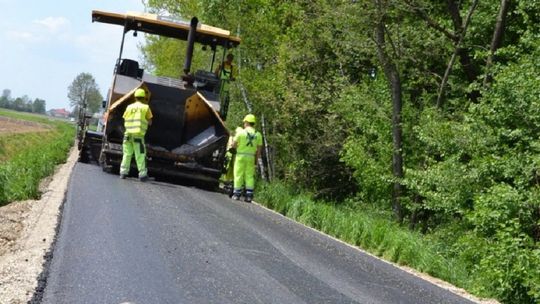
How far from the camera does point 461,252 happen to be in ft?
31.8

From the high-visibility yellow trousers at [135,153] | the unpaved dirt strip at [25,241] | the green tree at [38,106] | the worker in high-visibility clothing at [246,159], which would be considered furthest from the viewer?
the green tree at [38,106]

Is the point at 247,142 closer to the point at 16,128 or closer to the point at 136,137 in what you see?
the point at 136,137

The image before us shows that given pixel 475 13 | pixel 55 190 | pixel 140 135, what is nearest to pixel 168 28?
pixel 140 135

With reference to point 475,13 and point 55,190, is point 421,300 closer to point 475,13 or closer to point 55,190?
point 55,190

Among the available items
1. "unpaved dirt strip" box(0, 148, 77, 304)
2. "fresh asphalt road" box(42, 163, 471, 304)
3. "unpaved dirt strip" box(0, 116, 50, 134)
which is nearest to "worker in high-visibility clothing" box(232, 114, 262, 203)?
"fresh asphalt road" box(42, 163, 471, 304)

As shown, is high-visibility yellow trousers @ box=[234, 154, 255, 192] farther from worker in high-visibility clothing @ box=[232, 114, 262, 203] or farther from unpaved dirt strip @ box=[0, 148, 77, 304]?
unpaved dirt strip @ box=[0, 148, 77, 304]

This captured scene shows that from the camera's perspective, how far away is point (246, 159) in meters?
12.9

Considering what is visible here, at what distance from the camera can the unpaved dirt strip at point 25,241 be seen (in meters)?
4.88

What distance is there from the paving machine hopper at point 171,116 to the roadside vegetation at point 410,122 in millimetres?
1525

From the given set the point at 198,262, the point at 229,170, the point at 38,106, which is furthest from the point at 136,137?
the point at 38,106

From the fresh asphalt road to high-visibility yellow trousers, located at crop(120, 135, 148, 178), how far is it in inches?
96.8

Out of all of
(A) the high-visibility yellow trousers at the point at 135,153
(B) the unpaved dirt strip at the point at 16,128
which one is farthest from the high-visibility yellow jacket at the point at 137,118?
(B) the unpaved dirt strip at the point at 16,128

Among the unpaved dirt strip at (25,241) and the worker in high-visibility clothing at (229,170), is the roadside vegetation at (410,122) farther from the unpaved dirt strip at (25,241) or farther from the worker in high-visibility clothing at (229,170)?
the unpaved dirt strip at (25,241)

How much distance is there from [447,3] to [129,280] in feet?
35.4
